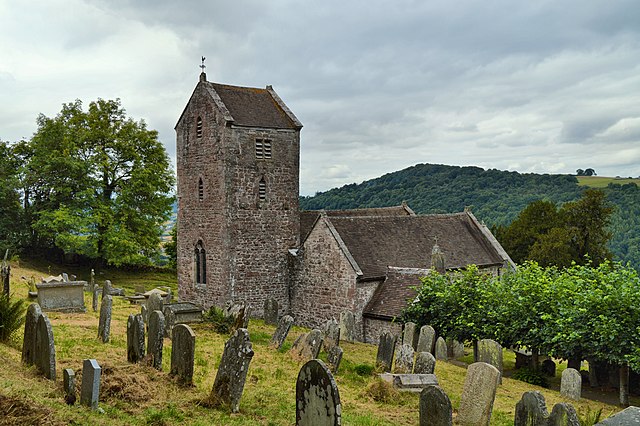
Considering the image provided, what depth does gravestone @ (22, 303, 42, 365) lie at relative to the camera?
10500mm

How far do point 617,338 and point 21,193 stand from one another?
39.5 meters

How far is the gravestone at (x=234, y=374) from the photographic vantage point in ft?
32.8

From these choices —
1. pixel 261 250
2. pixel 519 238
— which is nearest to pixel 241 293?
pixel 261 250

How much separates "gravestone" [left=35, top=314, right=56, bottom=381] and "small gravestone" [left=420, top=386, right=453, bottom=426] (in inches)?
261

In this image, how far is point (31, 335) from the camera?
10.6 m

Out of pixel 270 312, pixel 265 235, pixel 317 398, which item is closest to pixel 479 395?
pixel 317 398

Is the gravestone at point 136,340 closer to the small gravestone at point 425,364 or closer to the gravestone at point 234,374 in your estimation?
the gravestone at point 234,374

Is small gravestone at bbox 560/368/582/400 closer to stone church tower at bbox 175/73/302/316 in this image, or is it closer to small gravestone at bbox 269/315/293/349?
small gravestone at bbox 269/315/293/349

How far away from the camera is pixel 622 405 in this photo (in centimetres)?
1783

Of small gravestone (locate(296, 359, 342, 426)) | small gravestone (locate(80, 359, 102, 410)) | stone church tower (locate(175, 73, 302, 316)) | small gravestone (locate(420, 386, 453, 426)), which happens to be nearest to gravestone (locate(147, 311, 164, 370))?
small gravestone (locate(80, 359, 102, 410))

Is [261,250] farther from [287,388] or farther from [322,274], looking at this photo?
[287,388]

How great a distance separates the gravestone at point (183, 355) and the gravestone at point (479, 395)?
577 centimetres

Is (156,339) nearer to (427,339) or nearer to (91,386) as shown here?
(91,386)

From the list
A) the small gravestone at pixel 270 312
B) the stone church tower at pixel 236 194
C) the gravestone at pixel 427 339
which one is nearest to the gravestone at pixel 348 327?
the small gravestone at pixel 270 312
